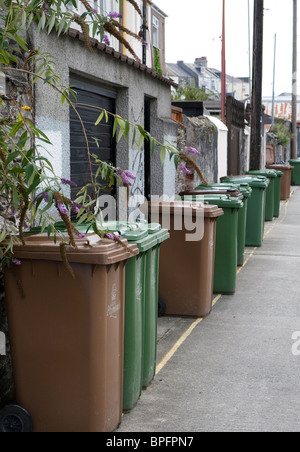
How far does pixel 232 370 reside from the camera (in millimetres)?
6219

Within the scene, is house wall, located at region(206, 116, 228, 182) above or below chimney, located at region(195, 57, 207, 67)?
below

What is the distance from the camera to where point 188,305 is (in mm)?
8047

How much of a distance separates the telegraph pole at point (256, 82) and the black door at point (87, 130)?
9.79 metres

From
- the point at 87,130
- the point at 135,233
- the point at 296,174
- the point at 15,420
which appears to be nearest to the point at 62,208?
the point at 135,233

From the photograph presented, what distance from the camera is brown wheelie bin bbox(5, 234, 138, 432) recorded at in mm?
4461

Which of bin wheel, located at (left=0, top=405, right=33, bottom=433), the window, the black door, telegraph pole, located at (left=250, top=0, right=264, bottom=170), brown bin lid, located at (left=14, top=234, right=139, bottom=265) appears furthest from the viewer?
the window

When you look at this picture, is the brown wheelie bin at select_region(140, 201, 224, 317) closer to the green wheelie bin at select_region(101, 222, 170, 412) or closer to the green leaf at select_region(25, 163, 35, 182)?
the green wheelie bin at select_region(101, 222, 170, 412)

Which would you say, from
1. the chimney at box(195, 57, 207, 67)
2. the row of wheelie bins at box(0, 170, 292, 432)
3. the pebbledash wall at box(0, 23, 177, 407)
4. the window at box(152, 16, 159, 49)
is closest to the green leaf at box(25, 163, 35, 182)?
the row of wheelie bins at box(0, 170, 292, 432)

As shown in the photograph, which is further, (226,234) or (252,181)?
(252,181)

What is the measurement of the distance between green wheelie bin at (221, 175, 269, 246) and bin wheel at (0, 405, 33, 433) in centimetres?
874

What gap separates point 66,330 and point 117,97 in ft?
19.0

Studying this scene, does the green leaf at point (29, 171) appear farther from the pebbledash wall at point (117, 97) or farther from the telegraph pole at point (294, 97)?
the telegraph pole at point (294, 97)

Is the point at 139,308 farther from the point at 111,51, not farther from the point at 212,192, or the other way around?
the point at 212,192

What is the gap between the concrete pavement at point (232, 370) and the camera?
16.8 ft
